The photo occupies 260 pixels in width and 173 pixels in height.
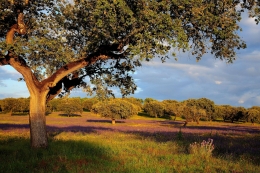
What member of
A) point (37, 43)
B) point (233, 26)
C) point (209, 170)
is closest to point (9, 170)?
point (37, 43)

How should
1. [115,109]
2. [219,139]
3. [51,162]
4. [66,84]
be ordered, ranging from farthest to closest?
1. [115,109]
2. [219,139]
3. [66,84]
4. [51,162]

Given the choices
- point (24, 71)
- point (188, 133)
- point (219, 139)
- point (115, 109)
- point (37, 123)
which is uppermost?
point (24, 71)

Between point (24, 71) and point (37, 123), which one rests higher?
point (24, 71)

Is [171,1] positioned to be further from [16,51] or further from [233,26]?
[16,51]

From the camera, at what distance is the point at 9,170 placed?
8898mm

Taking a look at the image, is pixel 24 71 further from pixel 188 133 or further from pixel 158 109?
pixel 158 109

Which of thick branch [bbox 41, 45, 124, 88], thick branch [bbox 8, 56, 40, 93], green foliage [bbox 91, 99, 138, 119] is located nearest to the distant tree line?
green foliage [bbox 91, 99, 138, 119]

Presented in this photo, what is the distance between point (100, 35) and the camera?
39.4ft

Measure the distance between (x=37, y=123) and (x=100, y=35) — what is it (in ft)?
18.2

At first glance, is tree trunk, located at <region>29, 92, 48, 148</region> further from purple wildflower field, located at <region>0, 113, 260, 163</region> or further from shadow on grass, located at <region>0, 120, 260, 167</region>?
purple wildflower field, located at <region>0, 113, 260, 163</region>

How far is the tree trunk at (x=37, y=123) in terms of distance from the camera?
44.3 ft

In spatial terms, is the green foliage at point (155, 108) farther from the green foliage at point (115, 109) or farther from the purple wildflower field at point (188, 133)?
the purple wildflower field at point (188, 133)

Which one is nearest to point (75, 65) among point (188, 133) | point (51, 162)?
point (51, 162)

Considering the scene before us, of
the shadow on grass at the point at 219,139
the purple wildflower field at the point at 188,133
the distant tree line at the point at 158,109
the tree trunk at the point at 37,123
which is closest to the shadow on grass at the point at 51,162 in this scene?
the shadow on grass at the point at 219,139
